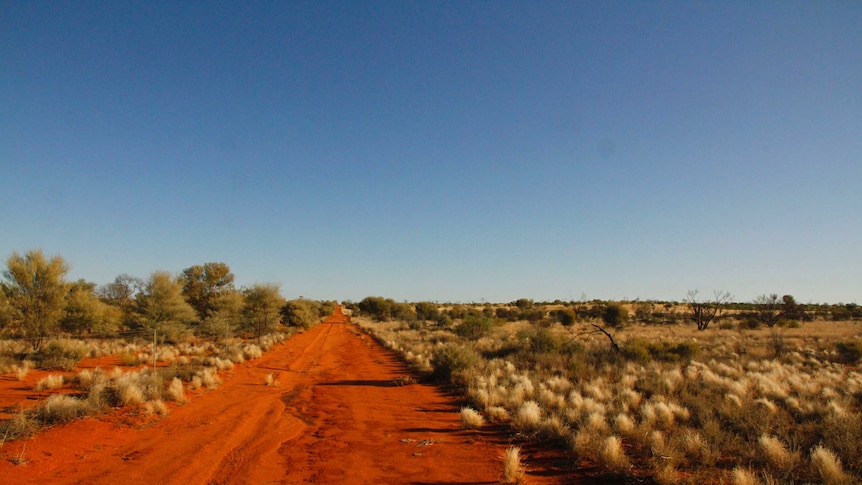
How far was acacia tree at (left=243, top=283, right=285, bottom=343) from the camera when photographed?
32.5 metres

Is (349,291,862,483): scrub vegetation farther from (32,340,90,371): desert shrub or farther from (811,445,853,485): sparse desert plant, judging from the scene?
(32,340,90,371): desert shrub

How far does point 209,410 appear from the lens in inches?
439

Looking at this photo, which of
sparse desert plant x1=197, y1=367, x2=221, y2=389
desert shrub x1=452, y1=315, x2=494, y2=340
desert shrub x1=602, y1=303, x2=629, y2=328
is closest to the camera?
sparse desert plant x1=197, y1=367, x2=221, y2=389

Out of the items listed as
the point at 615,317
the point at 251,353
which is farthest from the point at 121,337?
the point at 615,317

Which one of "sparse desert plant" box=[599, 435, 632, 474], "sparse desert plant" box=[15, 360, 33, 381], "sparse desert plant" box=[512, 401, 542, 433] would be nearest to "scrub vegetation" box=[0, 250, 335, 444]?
"sparse desert plant" box=[15, 360, 33, 381]

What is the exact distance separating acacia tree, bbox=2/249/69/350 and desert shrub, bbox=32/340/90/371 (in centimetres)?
173

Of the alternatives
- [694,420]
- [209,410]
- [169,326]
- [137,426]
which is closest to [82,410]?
[137,426]

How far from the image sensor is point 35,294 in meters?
19.6

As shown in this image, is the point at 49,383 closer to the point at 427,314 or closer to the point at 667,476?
the point at 667,476

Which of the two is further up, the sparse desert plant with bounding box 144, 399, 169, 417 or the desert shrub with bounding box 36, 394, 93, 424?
the desert shrub with bounding box 36, 394, 93, 424

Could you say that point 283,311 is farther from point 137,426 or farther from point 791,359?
point 791,359

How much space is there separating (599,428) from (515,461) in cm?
291

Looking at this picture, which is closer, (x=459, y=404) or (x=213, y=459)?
(x=213, y=459)

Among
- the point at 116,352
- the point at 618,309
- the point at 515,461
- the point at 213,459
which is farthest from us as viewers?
the point at 618,309
